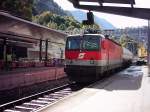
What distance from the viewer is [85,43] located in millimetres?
21672

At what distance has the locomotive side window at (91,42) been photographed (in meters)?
21.4

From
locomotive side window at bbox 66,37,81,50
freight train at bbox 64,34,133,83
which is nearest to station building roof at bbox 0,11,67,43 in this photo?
locomotive side window at bbox 66,37,81,50

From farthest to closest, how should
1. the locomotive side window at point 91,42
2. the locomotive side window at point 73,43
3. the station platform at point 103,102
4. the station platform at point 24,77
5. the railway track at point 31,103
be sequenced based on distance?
the locomotive side window at point 73,43 → the locomotive side window at point 91,42 → the station platform at point 24,77 → the railway track at point 31,103 → the station platform at point 103,102

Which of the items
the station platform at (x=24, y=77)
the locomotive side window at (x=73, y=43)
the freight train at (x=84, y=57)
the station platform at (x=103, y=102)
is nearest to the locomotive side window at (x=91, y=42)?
the freight train at (x=84, y=57)

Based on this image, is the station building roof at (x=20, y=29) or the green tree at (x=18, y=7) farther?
the green tree at (x=18, y=7)

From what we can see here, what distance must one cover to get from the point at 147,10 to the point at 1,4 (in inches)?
1168

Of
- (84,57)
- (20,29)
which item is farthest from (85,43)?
(20,29)

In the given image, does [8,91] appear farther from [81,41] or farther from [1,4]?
[1,4]

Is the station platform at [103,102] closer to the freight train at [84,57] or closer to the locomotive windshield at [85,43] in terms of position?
the freight train at [84,57]

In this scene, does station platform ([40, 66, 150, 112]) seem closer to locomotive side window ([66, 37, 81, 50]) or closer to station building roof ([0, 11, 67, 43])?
locomotive side window ([66, 37, 81, 50])

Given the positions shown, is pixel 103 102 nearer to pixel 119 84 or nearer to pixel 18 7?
pixel 119 84

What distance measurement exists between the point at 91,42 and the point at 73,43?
1105 millimetres

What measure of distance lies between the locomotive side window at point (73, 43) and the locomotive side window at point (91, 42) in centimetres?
37

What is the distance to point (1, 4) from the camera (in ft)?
149
